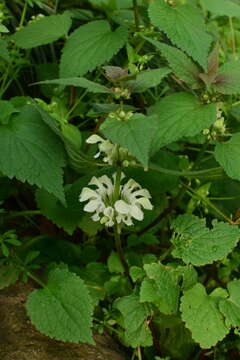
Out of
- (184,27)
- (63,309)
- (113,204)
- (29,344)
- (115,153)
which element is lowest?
(29,344)

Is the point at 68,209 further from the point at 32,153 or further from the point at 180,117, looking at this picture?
the point at 180,117

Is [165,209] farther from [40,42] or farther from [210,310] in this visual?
[40,42]

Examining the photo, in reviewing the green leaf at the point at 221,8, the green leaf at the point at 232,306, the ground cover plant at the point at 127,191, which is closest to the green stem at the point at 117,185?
the ground cover plant at the point at 127,191

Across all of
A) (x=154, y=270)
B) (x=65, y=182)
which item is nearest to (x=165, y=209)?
(x=65, y=182)

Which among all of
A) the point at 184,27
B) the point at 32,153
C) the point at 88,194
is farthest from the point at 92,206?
the point at 184,27

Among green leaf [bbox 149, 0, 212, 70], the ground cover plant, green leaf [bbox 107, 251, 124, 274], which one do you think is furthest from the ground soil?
green leaf [bbox 149, 0, 212, 70]

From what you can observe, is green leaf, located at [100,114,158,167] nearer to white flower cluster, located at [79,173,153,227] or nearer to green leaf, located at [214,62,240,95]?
white flower cluster, located at [79,173,153,227]

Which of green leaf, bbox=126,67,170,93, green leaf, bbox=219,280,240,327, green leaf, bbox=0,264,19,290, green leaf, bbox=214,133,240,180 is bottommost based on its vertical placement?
green leaf, bbox=0,264,19,290
